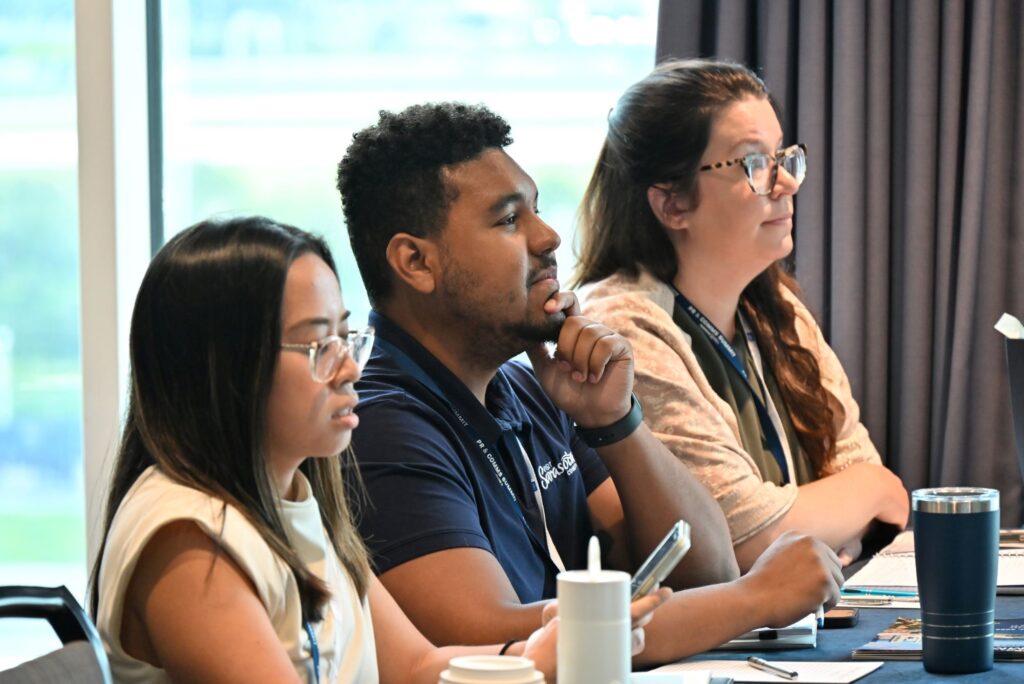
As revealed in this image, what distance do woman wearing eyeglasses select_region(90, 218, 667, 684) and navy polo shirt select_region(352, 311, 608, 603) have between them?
233 mm

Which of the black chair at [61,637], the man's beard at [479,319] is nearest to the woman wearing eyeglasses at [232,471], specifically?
the black chair at [61,637]

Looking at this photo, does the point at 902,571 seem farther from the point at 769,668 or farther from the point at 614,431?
the point at 769,668

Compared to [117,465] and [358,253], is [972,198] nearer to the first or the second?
[358,253]

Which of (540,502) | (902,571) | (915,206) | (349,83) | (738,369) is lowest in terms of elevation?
(902,571)

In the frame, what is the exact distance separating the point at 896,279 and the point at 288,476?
2036 mm

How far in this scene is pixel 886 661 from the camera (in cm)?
146

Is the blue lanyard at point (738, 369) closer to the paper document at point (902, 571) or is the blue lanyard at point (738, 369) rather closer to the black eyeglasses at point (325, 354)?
the paper document at point (902, 571)

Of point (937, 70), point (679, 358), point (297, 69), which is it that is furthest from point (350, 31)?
point (679, 358)

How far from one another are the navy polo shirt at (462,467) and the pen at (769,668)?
34cm

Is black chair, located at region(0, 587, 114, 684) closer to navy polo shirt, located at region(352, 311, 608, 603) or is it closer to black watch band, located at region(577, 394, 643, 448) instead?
navy polo shirt, located at region(352, 311, 608, 603)

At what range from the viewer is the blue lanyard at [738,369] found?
2.40 metres

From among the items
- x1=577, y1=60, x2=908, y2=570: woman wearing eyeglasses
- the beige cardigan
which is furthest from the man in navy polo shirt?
x1=577, y1=60, x2=908, y2=570: woman wearing eyeglasses

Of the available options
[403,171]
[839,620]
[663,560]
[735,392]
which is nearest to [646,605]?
[663,560]

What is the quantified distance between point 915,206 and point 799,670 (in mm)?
1784
